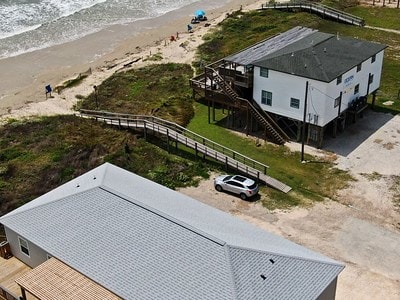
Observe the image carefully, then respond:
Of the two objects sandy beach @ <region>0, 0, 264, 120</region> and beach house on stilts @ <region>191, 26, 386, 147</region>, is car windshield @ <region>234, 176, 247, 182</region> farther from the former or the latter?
sandy beach @ <region>0, 0, 264, 120</region>

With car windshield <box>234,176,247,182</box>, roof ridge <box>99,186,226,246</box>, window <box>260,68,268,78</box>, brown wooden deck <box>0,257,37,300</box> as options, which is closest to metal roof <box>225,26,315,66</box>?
window <box>260,68,268,78</box>

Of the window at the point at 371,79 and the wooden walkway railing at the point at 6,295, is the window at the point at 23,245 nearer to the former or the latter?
the wooden walkway railing at the point at 6,295

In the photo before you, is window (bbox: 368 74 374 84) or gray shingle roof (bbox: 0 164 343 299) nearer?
gray shingle roof (bbox: 0 164 343 299)

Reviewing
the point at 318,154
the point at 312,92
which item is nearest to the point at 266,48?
the point at 312,92

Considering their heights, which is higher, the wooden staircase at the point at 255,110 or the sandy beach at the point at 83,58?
the wooden staircase at the point at 255,110

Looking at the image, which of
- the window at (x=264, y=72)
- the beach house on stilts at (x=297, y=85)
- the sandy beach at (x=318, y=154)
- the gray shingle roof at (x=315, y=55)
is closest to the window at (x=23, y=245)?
the sandy beach at (x=318, y=154)
